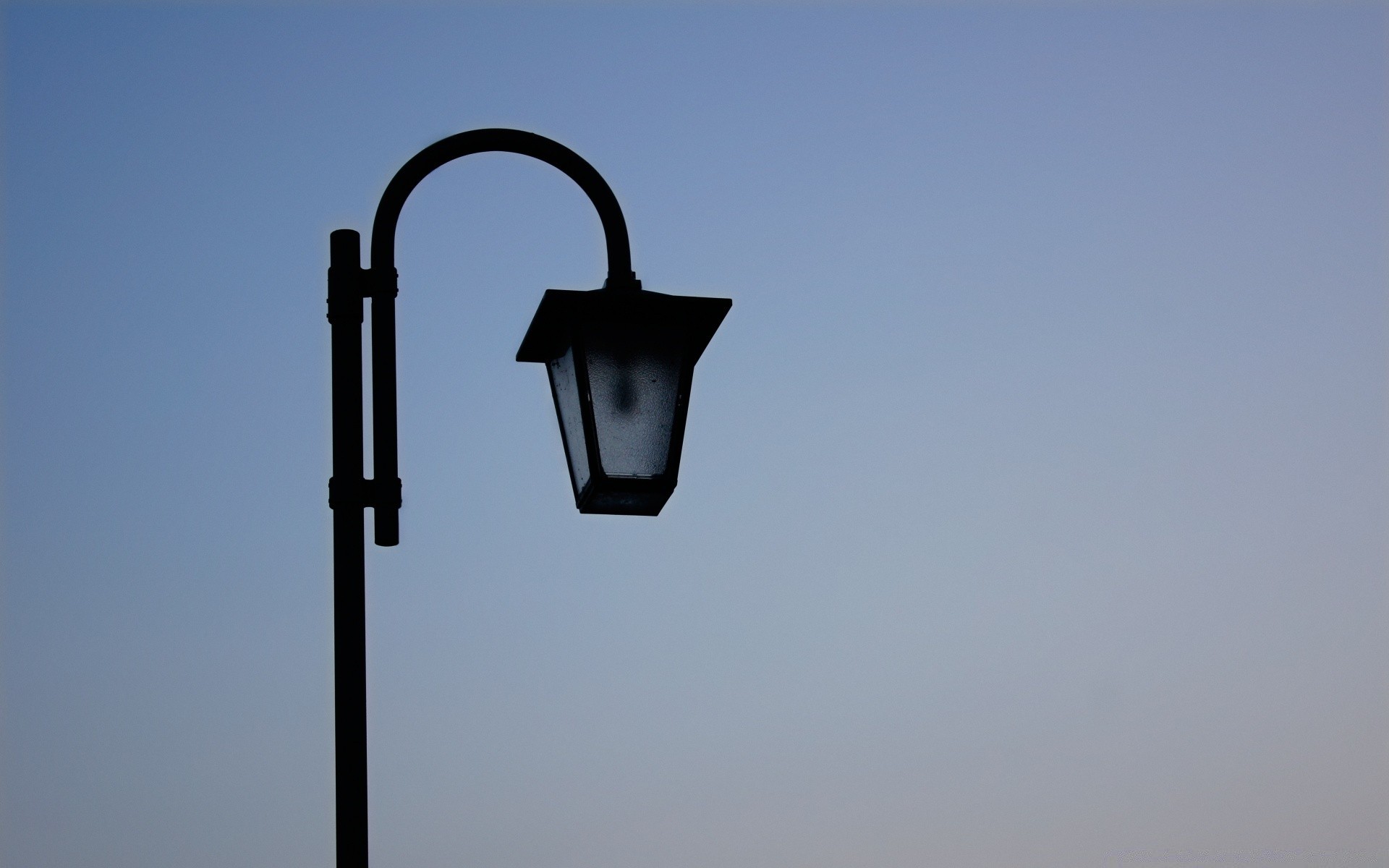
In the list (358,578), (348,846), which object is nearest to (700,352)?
(358,578)

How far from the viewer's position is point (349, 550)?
6066mm

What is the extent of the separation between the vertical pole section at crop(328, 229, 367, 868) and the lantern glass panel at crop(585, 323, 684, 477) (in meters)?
0.78

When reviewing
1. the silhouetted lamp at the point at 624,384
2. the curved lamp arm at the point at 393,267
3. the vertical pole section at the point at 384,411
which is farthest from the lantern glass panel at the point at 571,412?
the vertical pole section at the point at 384,411

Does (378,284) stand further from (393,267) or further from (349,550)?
(349,550)

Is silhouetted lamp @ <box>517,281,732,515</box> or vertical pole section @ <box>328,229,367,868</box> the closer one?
vertical pole section @ <box>328,229,367,868</box>

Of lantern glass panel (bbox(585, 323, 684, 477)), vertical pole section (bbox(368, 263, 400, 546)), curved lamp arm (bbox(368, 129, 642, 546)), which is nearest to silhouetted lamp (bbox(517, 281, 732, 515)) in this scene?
lantern glass panel (bbox(585, 323, 684, 477))

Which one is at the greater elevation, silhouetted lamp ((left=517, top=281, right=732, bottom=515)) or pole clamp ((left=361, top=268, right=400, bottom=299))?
pole clamp ((left=361, top=268, right=400, bottom=299))

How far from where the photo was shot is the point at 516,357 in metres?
6.66

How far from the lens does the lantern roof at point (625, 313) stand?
20.2ft

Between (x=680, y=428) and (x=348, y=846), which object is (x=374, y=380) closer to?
(x=680, y=428)

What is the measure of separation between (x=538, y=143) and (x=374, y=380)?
100 cm

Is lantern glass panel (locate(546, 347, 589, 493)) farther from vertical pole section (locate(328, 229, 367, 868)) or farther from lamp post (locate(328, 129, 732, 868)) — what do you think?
vertical pole section (locate(328, 229, 367, 868))

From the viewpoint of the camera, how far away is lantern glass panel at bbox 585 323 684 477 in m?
6.12

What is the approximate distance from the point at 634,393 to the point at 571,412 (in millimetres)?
242
